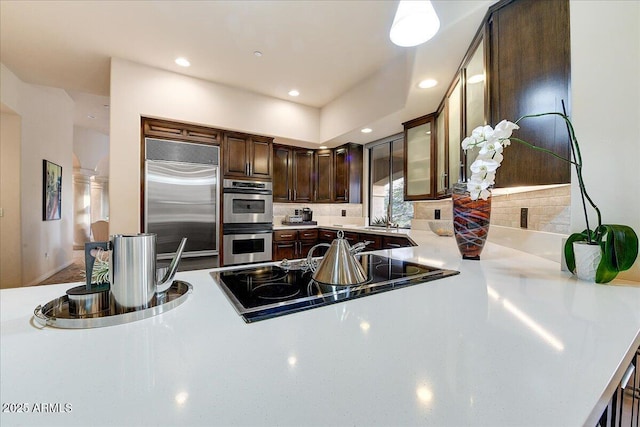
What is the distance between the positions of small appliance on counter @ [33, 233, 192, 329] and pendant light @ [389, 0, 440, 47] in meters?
1.39

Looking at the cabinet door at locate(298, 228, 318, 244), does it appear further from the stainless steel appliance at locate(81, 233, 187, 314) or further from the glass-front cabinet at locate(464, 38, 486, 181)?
the stainless steel appliance at locate(81, 233, 187, 314)

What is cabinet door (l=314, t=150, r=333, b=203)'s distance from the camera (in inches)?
162

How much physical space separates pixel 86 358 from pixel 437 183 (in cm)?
273

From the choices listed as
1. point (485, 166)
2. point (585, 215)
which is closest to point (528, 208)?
point (585, 215)

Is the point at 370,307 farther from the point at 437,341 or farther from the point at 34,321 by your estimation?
the point at 34,321

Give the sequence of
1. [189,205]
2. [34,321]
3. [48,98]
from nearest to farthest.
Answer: [34,321] → [189,205] → [48,98]

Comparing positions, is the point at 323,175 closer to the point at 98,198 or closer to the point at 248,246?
the point at 248,246

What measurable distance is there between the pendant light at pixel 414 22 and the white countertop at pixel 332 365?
1.24 metres

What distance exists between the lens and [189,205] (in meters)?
2.99

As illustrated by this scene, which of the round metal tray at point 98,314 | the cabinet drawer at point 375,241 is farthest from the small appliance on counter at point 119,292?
the cabinet drawer at point 375,241

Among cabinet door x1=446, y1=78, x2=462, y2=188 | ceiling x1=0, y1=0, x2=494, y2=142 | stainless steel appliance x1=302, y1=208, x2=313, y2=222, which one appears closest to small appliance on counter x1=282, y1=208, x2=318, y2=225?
stainless steel appliance x1=302, y1=208, x2=313, y2=222

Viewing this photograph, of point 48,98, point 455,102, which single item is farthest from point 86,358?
point 48,98

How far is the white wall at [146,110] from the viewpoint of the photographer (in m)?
2.63

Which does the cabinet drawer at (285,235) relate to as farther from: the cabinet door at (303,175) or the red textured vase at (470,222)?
the red textured vase at (470,222)
